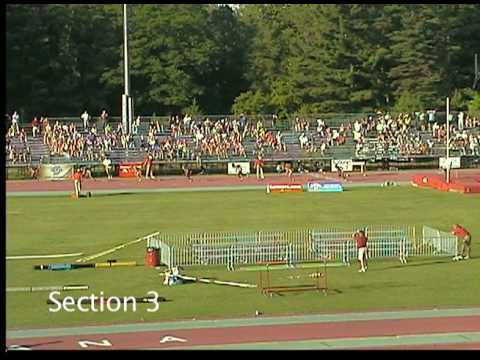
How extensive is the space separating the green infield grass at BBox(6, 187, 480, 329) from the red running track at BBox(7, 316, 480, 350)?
121 centimetres

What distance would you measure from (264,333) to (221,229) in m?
14.0

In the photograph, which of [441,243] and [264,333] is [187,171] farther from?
[264,333]

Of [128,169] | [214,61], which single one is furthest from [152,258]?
[214,61]

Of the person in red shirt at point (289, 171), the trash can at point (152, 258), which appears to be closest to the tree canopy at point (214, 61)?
the person in red shirt at point (289, 171)

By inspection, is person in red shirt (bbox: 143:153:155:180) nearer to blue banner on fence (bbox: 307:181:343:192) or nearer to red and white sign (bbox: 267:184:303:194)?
red and white sign (bbox: 267:184:303:194)

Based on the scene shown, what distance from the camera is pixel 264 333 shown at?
47.4 feet

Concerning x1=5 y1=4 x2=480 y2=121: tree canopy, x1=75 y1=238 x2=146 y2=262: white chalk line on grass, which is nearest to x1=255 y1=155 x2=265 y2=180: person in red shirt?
x1=5 y1=4 x2=480 y2=121: tree canopy

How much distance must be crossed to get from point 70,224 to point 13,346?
16617mm

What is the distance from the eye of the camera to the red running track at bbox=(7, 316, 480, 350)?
13866 millimetres

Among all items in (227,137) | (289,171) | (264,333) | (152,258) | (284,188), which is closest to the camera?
(264,333)

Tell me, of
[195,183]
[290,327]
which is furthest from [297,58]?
[290,327]

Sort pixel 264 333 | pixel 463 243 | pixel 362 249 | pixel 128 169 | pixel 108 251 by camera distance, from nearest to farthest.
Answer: pixel 264 333 < pixel 362 249 < pixel 463 243 < pixel 108 251 < pixel 128 169

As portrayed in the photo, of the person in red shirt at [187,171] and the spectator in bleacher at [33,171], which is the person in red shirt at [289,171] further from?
the spectator in bleacher at [33,171]

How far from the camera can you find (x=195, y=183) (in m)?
45.4
